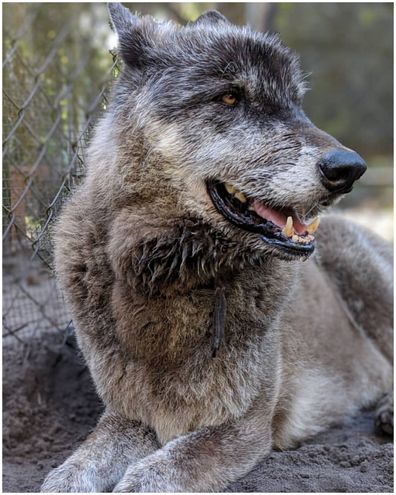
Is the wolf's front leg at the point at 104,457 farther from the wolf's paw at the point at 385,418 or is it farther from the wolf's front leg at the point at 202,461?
the wolf's paw at the point at 385,418

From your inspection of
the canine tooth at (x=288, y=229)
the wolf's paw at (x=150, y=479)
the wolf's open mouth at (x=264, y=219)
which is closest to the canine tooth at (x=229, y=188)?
the wolf's open mouth at (x=264, y=219)

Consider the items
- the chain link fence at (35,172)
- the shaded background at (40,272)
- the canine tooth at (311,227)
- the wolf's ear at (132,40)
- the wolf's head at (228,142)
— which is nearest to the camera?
the wolf's head at (228,142)

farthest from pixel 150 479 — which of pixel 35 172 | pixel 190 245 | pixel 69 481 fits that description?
pixel 35 172

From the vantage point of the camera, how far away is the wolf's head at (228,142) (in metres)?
3.00

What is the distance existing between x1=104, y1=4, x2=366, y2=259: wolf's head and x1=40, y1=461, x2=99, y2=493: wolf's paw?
4.00 ft

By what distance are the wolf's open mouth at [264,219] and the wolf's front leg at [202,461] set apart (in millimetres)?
917

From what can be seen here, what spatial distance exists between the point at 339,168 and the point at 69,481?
70.8 inches

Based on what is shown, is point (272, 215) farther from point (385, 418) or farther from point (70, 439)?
point (70, 439)

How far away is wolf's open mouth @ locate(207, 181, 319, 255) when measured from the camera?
303 centimetres

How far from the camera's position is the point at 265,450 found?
3.38 m

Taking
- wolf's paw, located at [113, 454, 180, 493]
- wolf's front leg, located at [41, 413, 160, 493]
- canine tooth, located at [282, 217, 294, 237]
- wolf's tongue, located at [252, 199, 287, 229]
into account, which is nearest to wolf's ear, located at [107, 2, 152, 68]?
wolf's tongue, located at [252, 199, 287, 229]

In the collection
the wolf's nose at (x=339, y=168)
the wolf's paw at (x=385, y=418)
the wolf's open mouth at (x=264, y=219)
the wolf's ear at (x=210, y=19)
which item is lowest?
the wolf's paw at (x=385, y=418)

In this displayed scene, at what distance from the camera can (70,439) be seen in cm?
410

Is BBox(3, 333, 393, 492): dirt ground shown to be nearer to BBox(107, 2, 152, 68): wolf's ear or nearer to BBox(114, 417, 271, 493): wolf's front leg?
BBox(114, 417, 271, 493): wolf's front leg
